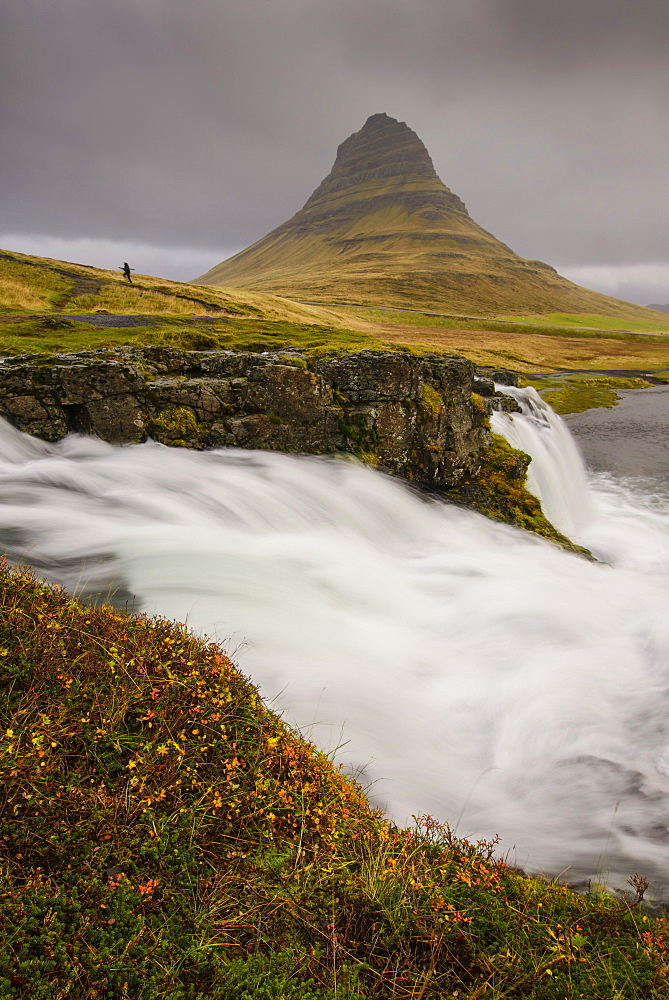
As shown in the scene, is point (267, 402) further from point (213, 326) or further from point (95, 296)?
point (95, 296)

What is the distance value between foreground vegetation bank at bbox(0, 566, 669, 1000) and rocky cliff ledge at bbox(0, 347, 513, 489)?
33.2 ft

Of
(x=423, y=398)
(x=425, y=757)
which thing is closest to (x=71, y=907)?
(x=425, y=757)

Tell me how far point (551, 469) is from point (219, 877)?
20550mm

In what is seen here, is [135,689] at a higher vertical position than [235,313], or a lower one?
lower

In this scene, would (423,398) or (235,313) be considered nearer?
(423,398)

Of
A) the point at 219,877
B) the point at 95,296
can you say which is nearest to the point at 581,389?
the point at 95,296

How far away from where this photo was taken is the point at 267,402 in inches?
580

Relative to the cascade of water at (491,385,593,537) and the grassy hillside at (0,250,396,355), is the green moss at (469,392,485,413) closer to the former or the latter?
the cascade of water at (491,385,593,537)

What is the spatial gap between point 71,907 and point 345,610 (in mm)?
6303

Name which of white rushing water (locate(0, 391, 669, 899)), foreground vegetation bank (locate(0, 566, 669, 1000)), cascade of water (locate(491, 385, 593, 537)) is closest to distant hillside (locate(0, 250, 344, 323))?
cascade of water (locate(491, 385, 593, 537))

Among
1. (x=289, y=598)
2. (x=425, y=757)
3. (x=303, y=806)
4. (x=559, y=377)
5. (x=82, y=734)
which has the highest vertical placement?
(x=559, y=377)

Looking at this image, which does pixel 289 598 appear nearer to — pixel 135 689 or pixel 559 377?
pixel 135 689

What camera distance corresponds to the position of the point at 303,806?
379 cm

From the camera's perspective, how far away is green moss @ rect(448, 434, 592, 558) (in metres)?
16.0
